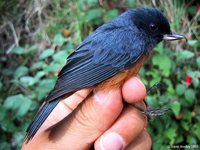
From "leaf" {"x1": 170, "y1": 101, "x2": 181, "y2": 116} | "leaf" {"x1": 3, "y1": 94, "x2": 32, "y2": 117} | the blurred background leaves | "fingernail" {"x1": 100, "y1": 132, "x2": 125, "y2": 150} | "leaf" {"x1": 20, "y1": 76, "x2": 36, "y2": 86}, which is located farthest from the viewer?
"leaf" {"x1": 20, "y1": 76, "x2": 36, "y2": 86}

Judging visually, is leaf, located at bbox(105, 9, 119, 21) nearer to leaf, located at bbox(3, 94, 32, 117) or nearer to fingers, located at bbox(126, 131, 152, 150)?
leaf, located at bbox(3, 94, 32, 117)

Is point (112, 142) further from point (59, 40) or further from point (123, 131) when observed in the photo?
point (59, 40)

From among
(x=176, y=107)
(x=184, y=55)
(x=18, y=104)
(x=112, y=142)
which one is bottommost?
(x=176, y=107)

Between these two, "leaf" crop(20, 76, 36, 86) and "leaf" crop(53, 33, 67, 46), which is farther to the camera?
"leaf" crop(53, 33, 67, 46)

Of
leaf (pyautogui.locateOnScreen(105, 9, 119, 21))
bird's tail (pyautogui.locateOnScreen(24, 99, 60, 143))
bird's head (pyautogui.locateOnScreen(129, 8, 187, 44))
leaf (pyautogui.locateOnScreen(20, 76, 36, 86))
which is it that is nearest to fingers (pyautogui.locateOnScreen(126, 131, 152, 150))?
bird's tail (pyautogui.locateOnScreen(24, 99, 60, 143))

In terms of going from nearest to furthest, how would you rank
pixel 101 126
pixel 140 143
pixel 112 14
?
1. pixel 101 126
2. pixel 140 143
3. pixel 112 14

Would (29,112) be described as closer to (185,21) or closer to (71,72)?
(71,72)

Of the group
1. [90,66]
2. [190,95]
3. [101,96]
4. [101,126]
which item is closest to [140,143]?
[101,126]
